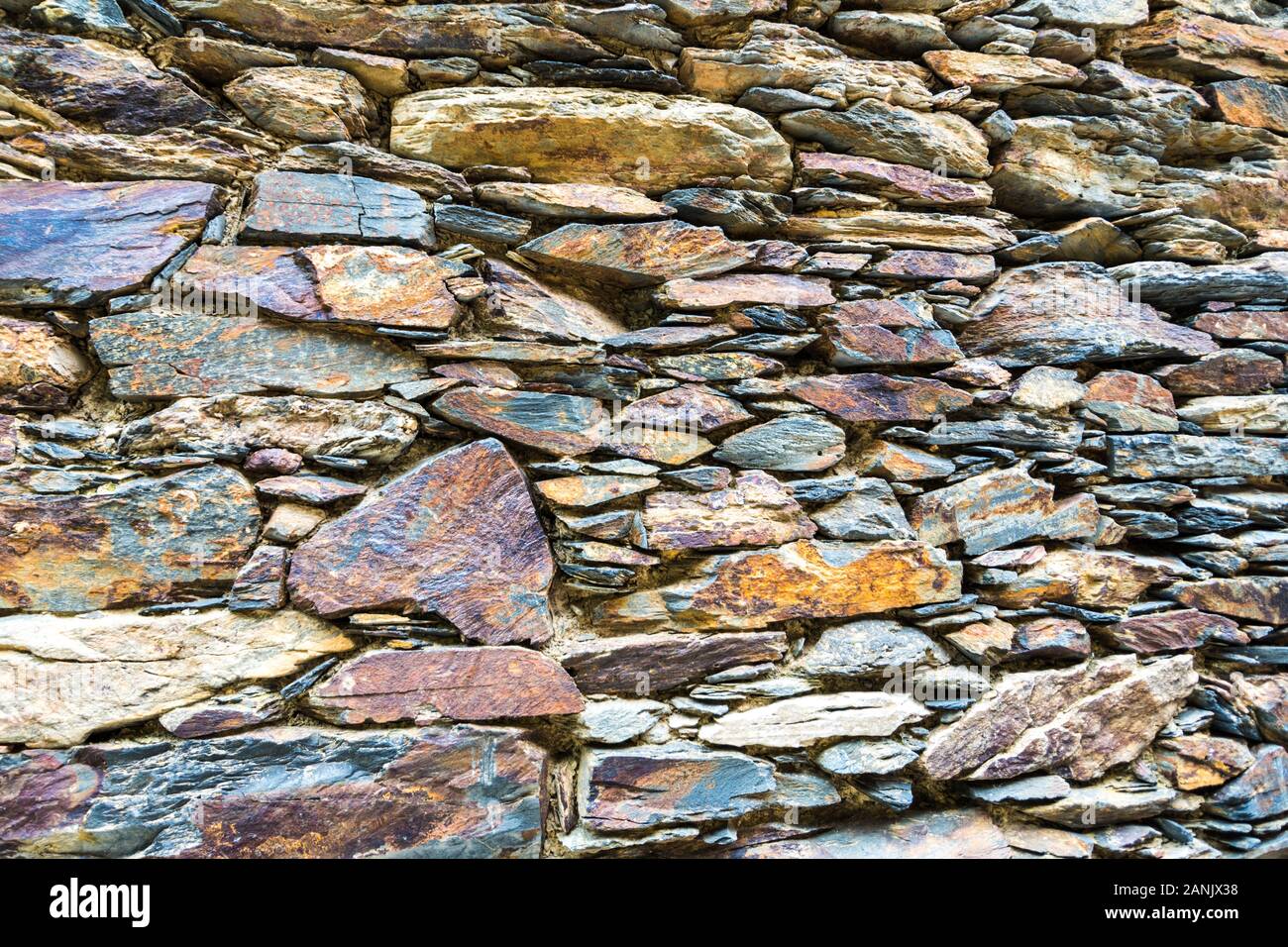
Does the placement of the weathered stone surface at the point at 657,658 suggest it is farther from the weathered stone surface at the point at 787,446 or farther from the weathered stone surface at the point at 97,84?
the weathered stone surface at the point at 97,84

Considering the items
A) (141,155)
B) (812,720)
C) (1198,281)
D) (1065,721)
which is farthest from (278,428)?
(1198,281)

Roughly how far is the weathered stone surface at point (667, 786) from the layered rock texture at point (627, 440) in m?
0.02

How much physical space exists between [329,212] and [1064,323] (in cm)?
331

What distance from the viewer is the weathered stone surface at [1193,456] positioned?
10.4 feet

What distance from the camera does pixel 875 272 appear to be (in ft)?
10.1

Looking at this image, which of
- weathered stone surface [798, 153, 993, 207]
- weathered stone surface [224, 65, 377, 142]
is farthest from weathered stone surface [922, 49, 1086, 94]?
weathered stone surface [224, 65, 377, 142]

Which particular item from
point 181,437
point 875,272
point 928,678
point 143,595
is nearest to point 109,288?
point 181,437

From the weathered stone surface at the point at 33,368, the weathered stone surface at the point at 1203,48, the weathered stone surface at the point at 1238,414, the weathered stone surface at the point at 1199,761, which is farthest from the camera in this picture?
the weathered stone surface at the point at 1203,48

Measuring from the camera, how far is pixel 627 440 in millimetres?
2768

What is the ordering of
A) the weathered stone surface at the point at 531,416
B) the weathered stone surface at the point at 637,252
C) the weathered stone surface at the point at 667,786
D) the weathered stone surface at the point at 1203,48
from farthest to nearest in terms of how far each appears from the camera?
the weathered stone surface at the point at 1203,48 → the weathered stone surface at the point at 637,252 → the weathered stone surface at the point at 531,416 → the weathered stone surface at the point at 667,786

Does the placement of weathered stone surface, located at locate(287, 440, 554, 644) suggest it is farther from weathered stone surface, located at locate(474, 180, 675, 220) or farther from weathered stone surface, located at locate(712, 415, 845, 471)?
weathered stone surface, located at locate(474, 180, 675, 220)

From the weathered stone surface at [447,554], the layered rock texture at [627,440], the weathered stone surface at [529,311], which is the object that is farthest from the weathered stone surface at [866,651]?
the weathered stone surface at [529,311]

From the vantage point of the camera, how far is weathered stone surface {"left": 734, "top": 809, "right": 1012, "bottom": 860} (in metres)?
2.67

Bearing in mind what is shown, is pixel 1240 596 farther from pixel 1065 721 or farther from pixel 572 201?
pixel 572 201
